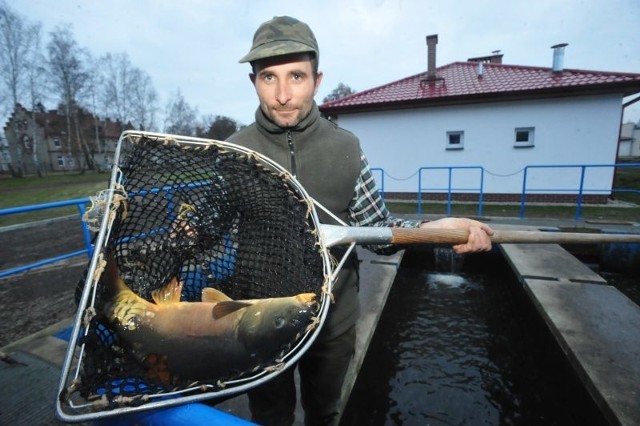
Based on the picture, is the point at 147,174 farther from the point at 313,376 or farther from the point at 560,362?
the point at 560,362

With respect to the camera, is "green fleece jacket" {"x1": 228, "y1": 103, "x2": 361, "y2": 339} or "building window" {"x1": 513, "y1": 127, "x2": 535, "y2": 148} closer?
"green fleece jacket" {"x1": 228, "y1": 103, "x2": 361, "y2": 339}

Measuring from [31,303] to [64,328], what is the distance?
2.13 metres

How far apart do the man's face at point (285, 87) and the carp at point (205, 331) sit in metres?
0.87

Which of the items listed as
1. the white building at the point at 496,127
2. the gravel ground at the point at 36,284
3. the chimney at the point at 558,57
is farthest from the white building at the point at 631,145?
the gravel ground at the point at 36,284

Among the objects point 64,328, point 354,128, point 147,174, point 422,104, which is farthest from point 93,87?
point 147,174

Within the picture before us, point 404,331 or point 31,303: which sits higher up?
point 31,303

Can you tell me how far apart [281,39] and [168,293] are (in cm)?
121

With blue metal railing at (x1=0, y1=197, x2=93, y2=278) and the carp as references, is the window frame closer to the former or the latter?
blue metal railing at (x1=0, y1=197, x2=93, y2=278)

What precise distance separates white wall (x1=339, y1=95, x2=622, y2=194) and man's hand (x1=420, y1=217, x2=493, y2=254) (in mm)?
11263

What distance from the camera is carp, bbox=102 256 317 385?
1.01 m

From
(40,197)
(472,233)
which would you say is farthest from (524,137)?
(40,197)

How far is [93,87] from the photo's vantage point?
35.8m

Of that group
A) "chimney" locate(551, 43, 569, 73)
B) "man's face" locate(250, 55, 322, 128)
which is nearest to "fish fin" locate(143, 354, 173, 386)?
"man's face" locate(250, 55, 322, 128)

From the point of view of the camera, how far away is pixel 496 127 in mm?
11531
